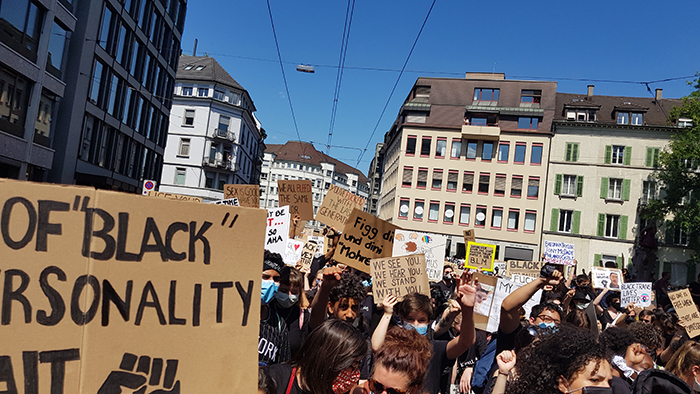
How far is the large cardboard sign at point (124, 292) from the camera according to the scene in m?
1.92

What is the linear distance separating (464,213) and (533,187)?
19.8 ft

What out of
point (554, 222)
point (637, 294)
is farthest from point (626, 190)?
point (637, 294)

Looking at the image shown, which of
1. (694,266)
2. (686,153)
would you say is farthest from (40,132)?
(694,266)

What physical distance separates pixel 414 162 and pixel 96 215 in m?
46.5

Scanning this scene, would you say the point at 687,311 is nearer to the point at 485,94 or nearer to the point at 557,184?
the point at 557,184

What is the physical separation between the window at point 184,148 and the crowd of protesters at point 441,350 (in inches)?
2206

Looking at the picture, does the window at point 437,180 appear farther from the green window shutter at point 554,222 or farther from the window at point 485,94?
the green window shutter at point 554,222

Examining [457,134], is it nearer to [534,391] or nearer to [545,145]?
[545,145]

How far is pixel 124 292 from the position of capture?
81.7 inches

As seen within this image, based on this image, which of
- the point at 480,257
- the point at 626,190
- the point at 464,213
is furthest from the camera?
the point at 464,213

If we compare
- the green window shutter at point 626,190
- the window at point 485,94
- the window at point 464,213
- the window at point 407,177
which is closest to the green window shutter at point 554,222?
the green window shutter at point 626,190

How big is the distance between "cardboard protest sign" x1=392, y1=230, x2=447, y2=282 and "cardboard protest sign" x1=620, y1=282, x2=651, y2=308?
322 cm

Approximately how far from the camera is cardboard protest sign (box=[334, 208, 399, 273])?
6562 millimetres

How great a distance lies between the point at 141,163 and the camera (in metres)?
36.8
